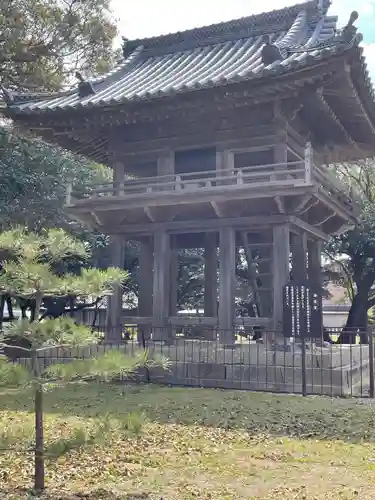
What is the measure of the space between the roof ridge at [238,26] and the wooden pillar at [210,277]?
675 centimetres

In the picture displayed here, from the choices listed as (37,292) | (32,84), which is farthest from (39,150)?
(37,292)

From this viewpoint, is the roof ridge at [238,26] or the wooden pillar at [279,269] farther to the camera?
the roof ridge at [238,26]

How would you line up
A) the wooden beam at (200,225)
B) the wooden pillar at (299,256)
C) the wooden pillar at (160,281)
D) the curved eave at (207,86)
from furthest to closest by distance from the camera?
1. the wooden pillar at (299,256)
2. the wooden pillar at (160,281)
3. the wooden beam at (200,225)
4. the curved eave at (207,86)

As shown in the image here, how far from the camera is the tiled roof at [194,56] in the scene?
45.3ft

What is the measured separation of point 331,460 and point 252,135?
9.00 m

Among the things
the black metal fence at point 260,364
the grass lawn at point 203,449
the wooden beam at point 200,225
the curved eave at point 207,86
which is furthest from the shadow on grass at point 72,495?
the curved eave at point 207,86

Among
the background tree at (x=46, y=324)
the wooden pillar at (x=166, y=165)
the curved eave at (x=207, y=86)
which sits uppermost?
the curved eave at (x=207, y=86)

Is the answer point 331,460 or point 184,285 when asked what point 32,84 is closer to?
point 184,285

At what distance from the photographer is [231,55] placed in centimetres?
1574

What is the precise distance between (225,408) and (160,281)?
529cm

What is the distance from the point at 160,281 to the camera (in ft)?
45.6

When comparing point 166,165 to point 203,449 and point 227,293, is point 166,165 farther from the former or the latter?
point 203,449

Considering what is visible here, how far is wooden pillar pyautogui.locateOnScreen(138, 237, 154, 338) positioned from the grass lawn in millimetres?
5625

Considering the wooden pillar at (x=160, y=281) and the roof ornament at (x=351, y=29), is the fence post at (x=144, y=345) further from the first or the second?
the roof ornament at (x=351, y=29)
